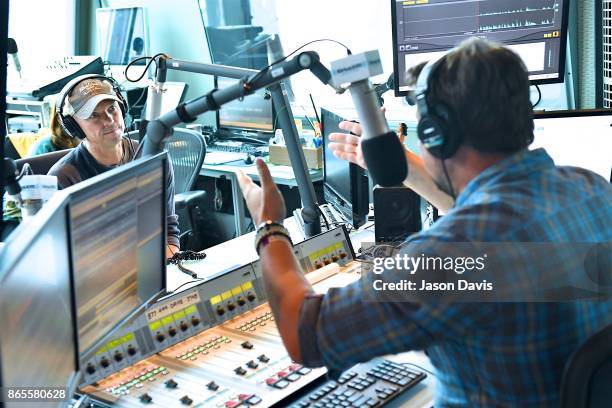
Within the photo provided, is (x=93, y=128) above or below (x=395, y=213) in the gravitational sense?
above

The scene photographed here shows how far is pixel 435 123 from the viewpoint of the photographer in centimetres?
113

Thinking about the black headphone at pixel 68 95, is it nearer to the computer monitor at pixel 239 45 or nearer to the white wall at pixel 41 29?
the computer monitor at pixel 239 45

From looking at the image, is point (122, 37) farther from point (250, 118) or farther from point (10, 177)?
point (10, 177)

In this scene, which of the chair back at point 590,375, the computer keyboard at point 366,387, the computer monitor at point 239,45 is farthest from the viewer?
the computer monitor at point 239,45

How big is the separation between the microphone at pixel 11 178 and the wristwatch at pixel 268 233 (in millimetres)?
454

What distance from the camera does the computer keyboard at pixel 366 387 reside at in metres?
1.42

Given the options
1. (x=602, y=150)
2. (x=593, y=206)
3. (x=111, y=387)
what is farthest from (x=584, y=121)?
(x=111, y=387)

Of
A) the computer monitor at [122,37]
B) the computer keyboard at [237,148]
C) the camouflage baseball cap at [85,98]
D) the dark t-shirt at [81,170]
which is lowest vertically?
the computer keyboard at [237,148]

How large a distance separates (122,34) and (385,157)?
467 centimetres

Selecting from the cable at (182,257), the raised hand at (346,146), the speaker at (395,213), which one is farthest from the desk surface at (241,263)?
the raised hand at (346,146)

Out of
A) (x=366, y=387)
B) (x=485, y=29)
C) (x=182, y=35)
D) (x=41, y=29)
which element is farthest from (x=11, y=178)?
(x=41, y=29)

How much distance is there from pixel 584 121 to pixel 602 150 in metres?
0.10

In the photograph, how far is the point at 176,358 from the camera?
1.57 metres

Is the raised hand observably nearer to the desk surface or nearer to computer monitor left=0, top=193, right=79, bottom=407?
the desk surface
